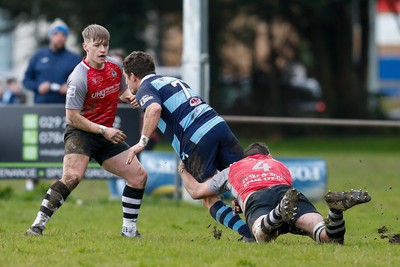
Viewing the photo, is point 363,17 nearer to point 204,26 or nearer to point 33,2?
point 33,2

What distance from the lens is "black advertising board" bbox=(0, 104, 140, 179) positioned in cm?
1602

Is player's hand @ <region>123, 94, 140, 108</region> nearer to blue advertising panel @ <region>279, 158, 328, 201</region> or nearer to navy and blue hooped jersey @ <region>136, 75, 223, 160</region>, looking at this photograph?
navy and blue hooped jersey @ <region>136, 75, 223, 160</region>

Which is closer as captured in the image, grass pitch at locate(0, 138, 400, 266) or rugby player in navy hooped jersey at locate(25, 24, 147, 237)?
grass pitch at locate(0, 138, 400, 266)

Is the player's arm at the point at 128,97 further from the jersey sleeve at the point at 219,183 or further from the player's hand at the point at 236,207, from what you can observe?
the player's hand at the point at 236,207

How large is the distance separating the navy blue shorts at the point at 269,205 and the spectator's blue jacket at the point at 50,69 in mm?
7124

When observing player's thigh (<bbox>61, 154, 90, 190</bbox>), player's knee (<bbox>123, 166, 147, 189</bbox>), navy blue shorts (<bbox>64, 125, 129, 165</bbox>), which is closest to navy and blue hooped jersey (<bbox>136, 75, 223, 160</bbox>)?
player's knee (<bbox>123, 166, 147, 189</bbox>)

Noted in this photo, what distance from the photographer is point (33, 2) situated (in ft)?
110

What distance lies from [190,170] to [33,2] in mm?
24094

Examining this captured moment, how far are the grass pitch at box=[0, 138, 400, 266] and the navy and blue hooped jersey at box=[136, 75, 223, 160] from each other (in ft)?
3.22

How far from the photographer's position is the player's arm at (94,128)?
1023 centimetres

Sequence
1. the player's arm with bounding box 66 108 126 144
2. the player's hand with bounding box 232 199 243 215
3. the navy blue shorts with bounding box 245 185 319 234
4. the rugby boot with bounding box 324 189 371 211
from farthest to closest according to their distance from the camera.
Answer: the player's arm with bounding box 66 108 126 144 → the player's hand with bounding box 232 199 243 215 → the navy blue shorts with bounding box 245 185 319 234 → the rugby boot with bounding box 324 189 371 211

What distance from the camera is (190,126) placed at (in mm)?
10305

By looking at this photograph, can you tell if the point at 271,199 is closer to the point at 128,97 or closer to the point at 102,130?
the point at 102,130

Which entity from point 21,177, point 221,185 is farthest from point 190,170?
point 21,177
